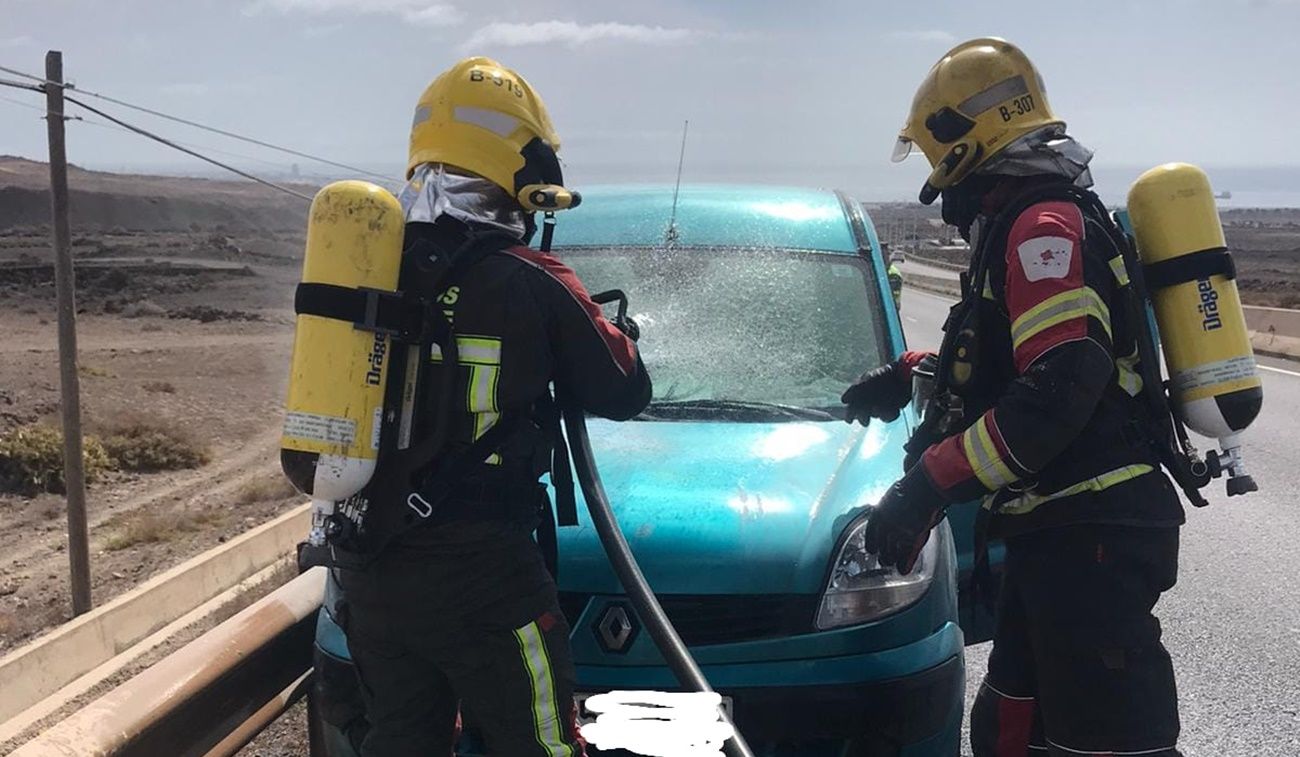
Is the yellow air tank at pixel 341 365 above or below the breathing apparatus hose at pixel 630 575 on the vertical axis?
above

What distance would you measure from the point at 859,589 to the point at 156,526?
8.86 m

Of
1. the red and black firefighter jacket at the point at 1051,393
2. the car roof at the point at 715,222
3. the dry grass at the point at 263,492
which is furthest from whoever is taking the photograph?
the dry grass at the point at 263,492

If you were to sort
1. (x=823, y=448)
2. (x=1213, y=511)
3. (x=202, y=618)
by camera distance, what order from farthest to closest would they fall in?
(x=1213, y=511)
(x=202, y=618)
(x=823, y=448)

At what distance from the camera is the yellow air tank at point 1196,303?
2645 millimetres

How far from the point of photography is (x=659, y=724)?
2.73 m

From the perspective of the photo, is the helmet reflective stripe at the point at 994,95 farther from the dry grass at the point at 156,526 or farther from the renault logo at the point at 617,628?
the dry grass at the point at 156,526

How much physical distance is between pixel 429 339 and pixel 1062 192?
160 cm

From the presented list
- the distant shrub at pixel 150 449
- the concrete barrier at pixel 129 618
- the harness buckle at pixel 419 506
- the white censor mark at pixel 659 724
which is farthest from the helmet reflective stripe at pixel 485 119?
the distant shrub at pixel 150 449

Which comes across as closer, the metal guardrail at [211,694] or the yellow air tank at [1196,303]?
the metal guardrail at [211,694]

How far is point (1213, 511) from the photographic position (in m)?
7.66

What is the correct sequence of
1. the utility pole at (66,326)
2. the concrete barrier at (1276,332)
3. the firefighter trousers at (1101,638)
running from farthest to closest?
the concrete barrier at (1276,332)
the utility pole at (66,326)
the firefighter trousers at (1101,638)

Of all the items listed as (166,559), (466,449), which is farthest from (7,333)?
(466,449)

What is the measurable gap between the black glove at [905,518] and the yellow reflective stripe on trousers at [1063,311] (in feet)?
1.37

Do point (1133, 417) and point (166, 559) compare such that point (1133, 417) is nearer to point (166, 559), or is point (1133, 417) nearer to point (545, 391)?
point (545, 391)
